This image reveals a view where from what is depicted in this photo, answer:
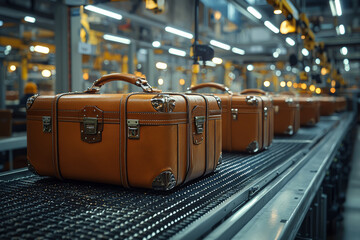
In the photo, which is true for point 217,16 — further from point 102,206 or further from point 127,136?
point 102,206

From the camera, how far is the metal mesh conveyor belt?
113 centimetres

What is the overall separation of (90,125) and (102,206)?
452 mm

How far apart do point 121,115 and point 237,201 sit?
2.12 ft

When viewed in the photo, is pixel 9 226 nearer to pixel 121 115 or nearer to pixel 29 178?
pixel 121 115

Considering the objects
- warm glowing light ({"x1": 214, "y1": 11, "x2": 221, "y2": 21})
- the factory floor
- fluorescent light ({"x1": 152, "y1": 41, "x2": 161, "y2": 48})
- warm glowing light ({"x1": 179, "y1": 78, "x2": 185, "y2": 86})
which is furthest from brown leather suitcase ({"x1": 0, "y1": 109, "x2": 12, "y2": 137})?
warm glowing light ({"x1": 179, "y1": 78, "x2": 185, "y2": 86})

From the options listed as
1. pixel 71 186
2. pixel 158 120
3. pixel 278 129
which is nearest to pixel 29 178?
pixel 71 186

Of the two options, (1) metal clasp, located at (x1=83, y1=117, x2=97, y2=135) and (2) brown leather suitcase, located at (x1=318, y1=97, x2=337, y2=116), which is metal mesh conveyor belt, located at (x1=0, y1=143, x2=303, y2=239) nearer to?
(1) metal clasp, located at (x1=83, y1=117, x2=97, y2=135)

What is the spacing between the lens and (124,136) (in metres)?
1.62

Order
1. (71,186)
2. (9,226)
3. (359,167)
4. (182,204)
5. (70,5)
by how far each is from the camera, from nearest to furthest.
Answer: (9,226)
(182,204)
(71,186)
(70,5)
(359,167)

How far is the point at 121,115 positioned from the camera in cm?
162

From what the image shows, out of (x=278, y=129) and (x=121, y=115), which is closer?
(x=121, y=115)

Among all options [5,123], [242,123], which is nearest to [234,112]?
[242,123]

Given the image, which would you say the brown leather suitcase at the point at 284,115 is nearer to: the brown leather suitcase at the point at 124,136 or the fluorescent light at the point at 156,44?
the brown leather suitcase at the point at 124,136

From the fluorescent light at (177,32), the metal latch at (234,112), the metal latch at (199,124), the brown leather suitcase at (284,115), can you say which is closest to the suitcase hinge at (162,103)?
the metal latch at (199,124)
